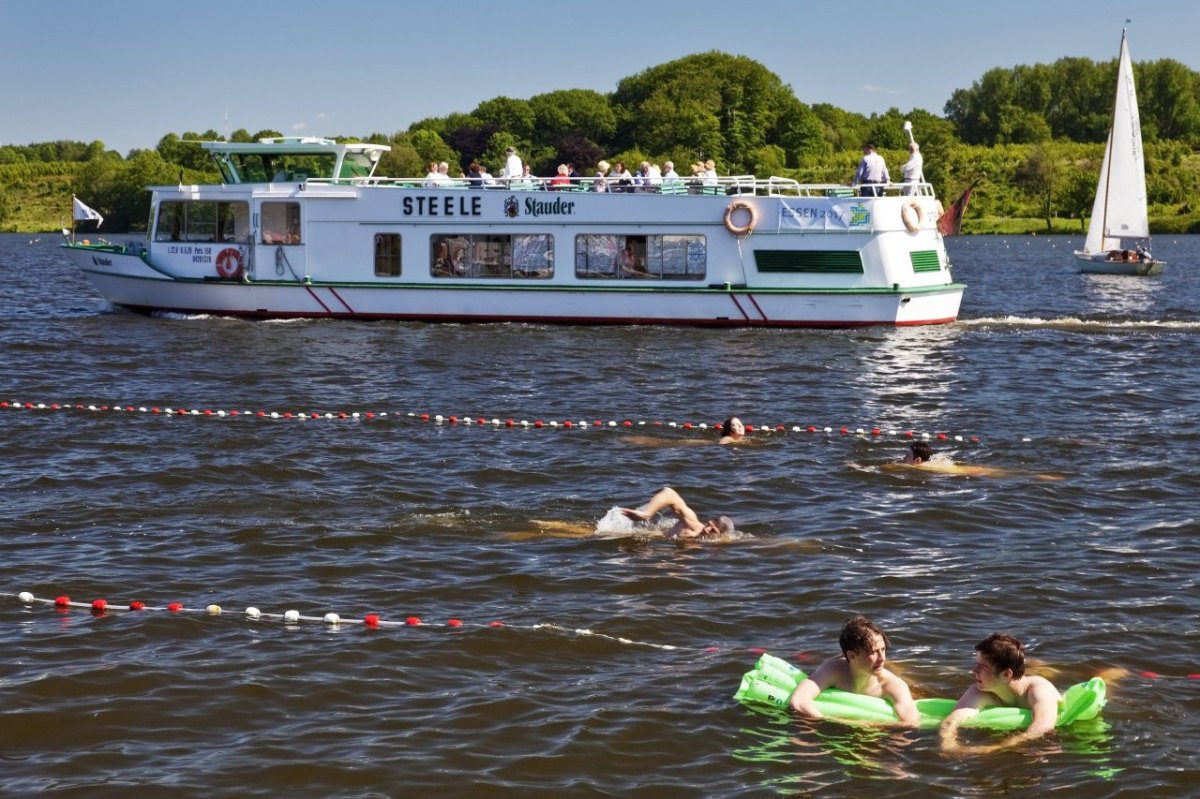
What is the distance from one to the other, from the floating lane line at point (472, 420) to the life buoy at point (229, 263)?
37.6 ft

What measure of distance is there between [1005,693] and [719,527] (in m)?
5.56

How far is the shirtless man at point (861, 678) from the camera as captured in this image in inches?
416

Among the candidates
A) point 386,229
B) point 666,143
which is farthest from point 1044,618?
point 666,143

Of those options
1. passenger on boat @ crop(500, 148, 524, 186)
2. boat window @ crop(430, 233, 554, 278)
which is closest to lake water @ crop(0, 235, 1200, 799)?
boat window @ crop(430, 233, 554, 278)

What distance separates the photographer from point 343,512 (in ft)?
55.2

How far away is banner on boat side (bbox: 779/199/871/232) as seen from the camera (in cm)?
3234

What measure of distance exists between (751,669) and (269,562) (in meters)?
5.41

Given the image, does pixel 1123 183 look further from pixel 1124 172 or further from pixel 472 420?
pixel 472 420

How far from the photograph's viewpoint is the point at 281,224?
3506 cm

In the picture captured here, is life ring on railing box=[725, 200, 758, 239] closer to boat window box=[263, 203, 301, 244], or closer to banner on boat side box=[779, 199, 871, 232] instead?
banner on boat side box=[779, 199, 871, 232]

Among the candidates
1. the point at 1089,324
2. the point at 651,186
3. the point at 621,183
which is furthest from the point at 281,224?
the point at 1089,324

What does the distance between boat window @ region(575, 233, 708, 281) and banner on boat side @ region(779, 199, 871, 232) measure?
196 cm

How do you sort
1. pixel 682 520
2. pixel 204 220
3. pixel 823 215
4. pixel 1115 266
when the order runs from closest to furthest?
A: pixel 682 520
pixel 823 215
pixel 204 220
pixel 1115 266

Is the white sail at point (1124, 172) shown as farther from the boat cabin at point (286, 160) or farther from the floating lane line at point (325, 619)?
the floating lane line at point (325, 619)
